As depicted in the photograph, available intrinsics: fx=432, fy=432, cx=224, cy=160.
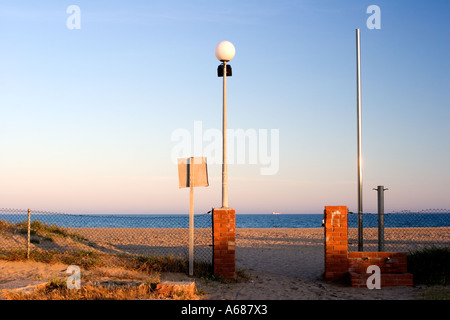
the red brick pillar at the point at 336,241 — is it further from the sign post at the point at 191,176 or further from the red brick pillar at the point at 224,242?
the sign post at the point at 191,176

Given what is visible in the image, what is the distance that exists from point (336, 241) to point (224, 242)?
263 centimetres

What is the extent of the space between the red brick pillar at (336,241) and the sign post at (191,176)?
10.1 ft

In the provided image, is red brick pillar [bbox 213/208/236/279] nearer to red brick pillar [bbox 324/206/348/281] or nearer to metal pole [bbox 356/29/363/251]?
red brick pillar [bbox 324/206/348/281]

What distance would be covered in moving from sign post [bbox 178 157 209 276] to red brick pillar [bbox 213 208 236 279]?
67cm

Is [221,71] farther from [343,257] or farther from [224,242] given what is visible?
[343,257]

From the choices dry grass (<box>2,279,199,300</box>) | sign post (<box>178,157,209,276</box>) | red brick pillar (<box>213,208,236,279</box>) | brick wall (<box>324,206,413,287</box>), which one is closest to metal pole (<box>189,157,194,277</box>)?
sign post (<box>178,157,209,276</box>)

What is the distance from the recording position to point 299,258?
47.6 feet

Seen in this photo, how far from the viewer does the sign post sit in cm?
1062

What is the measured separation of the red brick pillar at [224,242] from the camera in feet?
33.7

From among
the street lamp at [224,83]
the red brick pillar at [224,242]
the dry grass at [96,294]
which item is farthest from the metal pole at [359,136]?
the dry grass at [96,294]

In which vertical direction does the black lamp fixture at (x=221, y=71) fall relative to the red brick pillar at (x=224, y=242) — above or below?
above

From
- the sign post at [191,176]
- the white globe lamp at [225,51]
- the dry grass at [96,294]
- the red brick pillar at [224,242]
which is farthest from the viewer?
the sign post at [191,176]

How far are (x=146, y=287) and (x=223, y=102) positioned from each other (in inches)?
191
